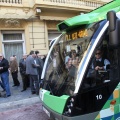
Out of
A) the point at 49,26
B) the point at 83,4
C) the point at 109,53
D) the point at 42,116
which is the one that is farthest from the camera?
the point at 83,4

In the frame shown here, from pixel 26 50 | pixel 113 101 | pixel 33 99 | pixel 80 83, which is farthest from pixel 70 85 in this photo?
pixel 26 50

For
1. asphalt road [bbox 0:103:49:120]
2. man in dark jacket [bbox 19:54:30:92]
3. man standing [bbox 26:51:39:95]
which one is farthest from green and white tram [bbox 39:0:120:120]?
man in dark jacket [bbox 19:54:30:92]

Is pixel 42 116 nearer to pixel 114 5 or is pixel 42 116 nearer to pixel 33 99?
pixel 33 99

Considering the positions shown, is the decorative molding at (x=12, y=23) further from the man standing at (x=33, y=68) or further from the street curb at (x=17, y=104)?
the street curb at (x=17, y=104)

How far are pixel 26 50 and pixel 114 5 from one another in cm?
779

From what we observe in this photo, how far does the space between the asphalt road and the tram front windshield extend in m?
1.49

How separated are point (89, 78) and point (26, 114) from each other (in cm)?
305

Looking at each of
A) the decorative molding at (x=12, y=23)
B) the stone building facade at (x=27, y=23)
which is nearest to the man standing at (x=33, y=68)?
the stone building facade at (x=27, y=23)

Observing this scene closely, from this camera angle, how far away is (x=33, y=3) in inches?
432

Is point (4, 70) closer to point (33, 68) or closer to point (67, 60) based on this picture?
point (33, 68)

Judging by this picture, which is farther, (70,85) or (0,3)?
(0,3)

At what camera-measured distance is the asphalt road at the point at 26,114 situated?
17.2ft

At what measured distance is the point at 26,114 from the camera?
5.54 meters

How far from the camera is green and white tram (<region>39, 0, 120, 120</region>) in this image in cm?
301
